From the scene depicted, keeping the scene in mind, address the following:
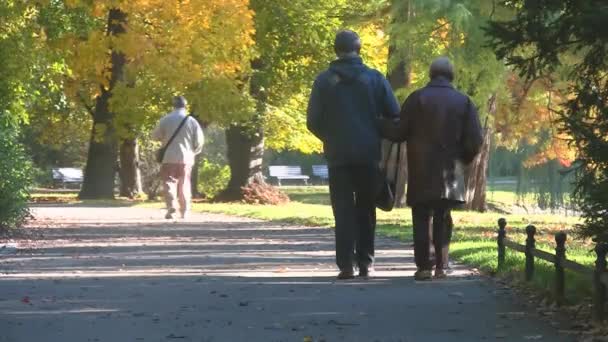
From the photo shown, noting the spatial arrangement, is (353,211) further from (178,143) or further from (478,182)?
(478,182)

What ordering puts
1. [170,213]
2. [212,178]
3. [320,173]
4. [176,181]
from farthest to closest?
1. [320,173]
2. [212,178]
3. [170,213]
4. [176,181]

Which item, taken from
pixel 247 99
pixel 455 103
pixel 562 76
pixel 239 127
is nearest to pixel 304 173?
pixel 239 127

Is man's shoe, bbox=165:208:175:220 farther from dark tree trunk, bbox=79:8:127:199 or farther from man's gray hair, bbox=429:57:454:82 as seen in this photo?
dark tree trunk, bbox=79:8:127:199

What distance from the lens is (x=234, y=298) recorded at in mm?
10586

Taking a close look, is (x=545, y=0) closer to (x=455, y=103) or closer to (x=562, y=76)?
(x=455, y=103)

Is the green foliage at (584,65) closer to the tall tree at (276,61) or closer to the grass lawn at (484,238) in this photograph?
the grass lawn at (484,238)

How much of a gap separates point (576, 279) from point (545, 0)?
3145 millimetres

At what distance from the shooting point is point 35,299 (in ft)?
34.6

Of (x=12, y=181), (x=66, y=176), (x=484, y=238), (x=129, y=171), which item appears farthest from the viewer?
(x=66, y=176)

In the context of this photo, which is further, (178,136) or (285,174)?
(285,174)

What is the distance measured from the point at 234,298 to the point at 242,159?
2753 centimetres

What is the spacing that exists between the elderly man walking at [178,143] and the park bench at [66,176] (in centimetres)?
3835

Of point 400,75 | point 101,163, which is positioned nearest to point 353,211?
point 400,75

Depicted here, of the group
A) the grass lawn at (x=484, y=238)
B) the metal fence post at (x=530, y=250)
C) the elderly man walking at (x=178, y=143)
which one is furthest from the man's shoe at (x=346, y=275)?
the elderly man walking at (x=178, y=143)
